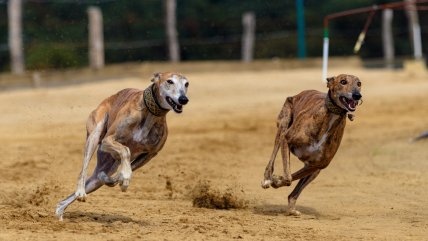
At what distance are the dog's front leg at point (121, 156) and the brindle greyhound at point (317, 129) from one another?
1645 millimetres

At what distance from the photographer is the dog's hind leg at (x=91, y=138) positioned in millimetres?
7977

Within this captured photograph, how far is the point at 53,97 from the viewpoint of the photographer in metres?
18.6

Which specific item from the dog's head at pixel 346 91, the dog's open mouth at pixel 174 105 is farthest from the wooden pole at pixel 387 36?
the dog's open mouth at pixel 174 105

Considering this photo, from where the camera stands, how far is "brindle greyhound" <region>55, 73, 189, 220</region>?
7.84 m

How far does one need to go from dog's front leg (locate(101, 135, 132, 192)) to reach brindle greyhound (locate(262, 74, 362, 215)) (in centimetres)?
165

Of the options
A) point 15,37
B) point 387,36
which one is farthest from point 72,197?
point 387,36

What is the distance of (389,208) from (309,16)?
20.1 metres

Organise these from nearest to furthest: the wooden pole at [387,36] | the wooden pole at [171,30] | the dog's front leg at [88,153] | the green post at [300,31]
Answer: the dog's front leg at [88,153] < the wooden pole at [171,30] < the green post at [300,31] < the wooden pole at [387,36]

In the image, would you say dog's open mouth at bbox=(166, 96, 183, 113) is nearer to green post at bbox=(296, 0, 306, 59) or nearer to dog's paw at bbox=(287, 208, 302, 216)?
dog's paw at bbox=(287, 208, 302, 216)

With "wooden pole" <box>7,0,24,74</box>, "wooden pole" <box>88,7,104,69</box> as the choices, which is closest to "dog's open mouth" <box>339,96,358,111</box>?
"wooden pole" <box>7,0,24,74</box>

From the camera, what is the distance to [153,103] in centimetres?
793

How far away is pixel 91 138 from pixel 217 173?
3.92m

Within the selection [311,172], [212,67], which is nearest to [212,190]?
[311,172]

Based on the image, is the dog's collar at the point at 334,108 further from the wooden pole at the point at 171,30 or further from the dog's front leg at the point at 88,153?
the wooden pole at the point at 171,30
